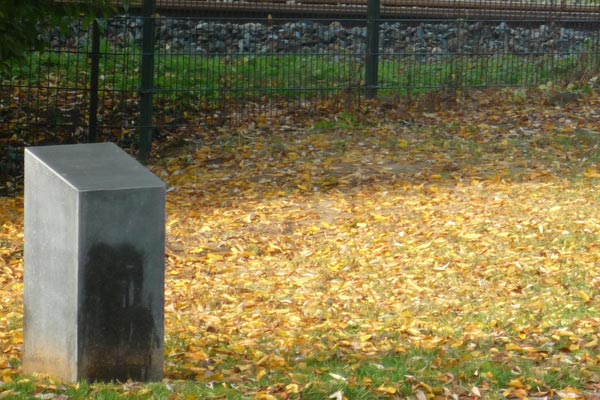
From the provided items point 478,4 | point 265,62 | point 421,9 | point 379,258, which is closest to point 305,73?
point 265,62

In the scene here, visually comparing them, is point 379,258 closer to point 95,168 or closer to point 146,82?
point 95,168

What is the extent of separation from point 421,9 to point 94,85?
191 inches

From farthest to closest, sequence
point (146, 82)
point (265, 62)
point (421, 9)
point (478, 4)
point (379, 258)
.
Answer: point (478, 4) → point (421, 9) → point (265, 62) → point (146, 82) → point (379, 258)

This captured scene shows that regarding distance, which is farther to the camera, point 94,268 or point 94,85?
point 94,85

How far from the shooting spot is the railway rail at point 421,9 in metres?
12.1

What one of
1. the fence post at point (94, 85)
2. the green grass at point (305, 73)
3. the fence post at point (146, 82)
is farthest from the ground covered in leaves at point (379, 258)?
the fence post at point (94, 85)

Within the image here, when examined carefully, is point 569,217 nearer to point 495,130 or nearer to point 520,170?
point 520,170

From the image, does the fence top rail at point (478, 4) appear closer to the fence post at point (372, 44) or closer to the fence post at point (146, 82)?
the fence post at point (372, 44)

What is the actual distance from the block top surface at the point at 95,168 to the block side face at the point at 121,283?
7 centimetres

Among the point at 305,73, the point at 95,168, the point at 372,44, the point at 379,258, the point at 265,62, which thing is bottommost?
the point at 379,258

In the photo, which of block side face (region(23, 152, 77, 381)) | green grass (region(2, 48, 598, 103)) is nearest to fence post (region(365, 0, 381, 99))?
green grass (region(2, 48, 598, 103))

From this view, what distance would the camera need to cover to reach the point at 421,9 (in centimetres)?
1291

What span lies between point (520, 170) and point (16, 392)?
5.93m

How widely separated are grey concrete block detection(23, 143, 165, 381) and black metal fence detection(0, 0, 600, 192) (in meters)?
5.58
